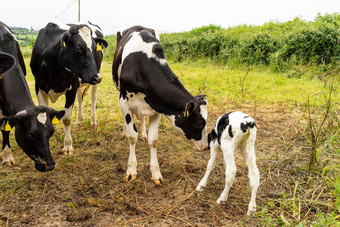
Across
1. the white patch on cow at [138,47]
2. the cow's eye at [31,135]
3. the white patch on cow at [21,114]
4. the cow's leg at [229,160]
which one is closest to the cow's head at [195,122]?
the cow's leg at [229,160]

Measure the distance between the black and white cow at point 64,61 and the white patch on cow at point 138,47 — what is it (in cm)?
60

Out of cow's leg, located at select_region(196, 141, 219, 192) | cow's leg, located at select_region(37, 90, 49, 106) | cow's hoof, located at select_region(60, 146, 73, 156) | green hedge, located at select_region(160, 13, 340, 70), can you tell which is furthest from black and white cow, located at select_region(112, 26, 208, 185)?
green hedge, located at select_region(160, 13, 340, 70)

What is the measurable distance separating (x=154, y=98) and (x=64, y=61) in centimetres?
171

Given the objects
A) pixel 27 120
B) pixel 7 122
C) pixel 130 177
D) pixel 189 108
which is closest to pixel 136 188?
pixel 130 177

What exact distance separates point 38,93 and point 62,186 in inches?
83.0

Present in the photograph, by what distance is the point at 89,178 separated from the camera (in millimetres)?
4512

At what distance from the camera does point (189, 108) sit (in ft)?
13.3

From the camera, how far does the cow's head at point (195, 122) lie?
412 centimetres

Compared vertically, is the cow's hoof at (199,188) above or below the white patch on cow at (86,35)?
below

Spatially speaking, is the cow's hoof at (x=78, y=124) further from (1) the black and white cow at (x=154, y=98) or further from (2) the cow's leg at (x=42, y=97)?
(1) the black and white cow at (x=154, y=98)

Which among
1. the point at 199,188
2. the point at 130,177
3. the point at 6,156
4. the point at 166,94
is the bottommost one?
the point at 6,156

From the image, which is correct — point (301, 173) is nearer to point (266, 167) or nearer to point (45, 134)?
point (266, 167)

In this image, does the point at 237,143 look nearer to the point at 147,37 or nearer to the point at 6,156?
the point at 147,37

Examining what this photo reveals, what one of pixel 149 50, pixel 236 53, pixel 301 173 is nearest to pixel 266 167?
pixel 301 173
